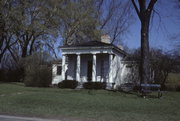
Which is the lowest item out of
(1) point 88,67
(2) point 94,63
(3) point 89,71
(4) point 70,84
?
(4) point 70,84

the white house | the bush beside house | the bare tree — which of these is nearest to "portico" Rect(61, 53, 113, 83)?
the white house

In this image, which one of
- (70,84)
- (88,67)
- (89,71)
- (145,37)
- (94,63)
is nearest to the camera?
(145,37)

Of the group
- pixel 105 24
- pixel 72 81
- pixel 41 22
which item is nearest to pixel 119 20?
pixel 105 24

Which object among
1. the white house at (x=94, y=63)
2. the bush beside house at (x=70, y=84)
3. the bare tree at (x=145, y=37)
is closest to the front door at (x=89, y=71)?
the white house at (x=94, y=63)

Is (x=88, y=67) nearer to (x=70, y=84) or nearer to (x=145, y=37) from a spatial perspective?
(x=70, y=84)

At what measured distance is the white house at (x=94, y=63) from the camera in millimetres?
24062

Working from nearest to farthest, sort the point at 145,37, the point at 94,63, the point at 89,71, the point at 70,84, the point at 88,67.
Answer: the point at 145,37, the point at 70,84, the point at 94,63, the point at 89,71, the point at 88,67

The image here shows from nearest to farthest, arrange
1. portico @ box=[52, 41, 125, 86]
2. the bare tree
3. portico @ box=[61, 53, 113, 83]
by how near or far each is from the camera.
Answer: the bare tree → portico @ box=[52, 41, 125, 86] → portico @ box=[61, 53, 113, 83]

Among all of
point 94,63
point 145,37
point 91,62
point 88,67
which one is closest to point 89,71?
point 88,67

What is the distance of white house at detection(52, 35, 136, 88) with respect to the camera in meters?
24.1

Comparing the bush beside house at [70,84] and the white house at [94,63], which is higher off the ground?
the white house at [94,63]

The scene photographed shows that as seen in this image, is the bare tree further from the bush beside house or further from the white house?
the bush beside house

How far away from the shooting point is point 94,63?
24.2 metres

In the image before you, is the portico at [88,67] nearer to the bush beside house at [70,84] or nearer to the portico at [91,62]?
the portico at [91,62]
